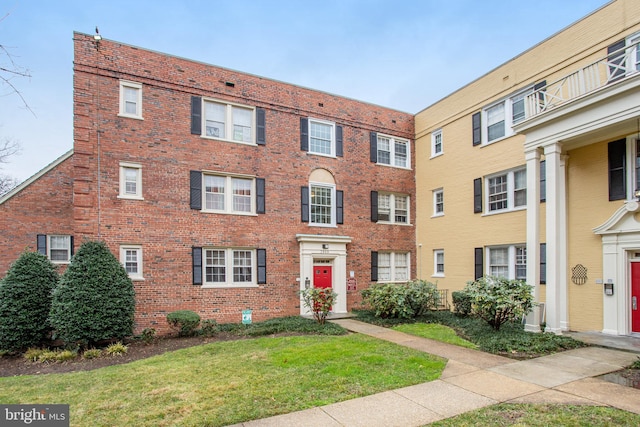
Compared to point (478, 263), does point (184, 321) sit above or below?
below

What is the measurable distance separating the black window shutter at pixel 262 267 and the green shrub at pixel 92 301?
4411 millimetres

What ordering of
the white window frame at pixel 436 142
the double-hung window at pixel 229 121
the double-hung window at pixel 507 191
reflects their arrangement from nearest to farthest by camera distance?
the double-hung window at pixel 507 191 → the double-hung window at pixel 229 121 → the white window frame at pixel 436 142

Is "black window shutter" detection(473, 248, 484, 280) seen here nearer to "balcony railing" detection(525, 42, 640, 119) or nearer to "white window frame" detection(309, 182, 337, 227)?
"balcony railing" detection(525, 42, 640, 119)

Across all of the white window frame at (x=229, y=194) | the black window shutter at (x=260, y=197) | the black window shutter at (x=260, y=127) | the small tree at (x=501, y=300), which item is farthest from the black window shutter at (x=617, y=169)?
the white window frame at (x=229, y=194)

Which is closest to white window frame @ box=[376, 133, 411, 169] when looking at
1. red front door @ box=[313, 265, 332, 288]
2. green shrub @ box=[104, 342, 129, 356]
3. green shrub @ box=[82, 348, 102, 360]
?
red front door @ box=[313, 265, 332, 288]

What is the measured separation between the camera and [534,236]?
9.79 metres

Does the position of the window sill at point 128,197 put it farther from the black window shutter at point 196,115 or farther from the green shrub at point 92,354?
the green shrub at point 92,354

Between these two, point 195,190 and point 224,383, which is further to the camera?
point 195,190

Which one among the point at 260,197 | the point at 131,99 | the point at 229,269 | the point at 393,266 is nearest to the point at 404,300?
the point at 393,266

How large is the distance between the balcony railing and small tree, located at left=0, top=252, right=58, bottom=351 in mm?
14465

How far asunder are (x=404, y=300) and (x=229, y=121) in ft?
29.7

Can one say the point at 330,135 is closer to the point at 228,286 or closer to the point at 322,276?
the point at 322,276

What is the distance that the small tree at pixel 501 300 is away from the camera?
9.16m

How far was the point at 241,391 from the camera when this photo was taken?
5543 millimetres
